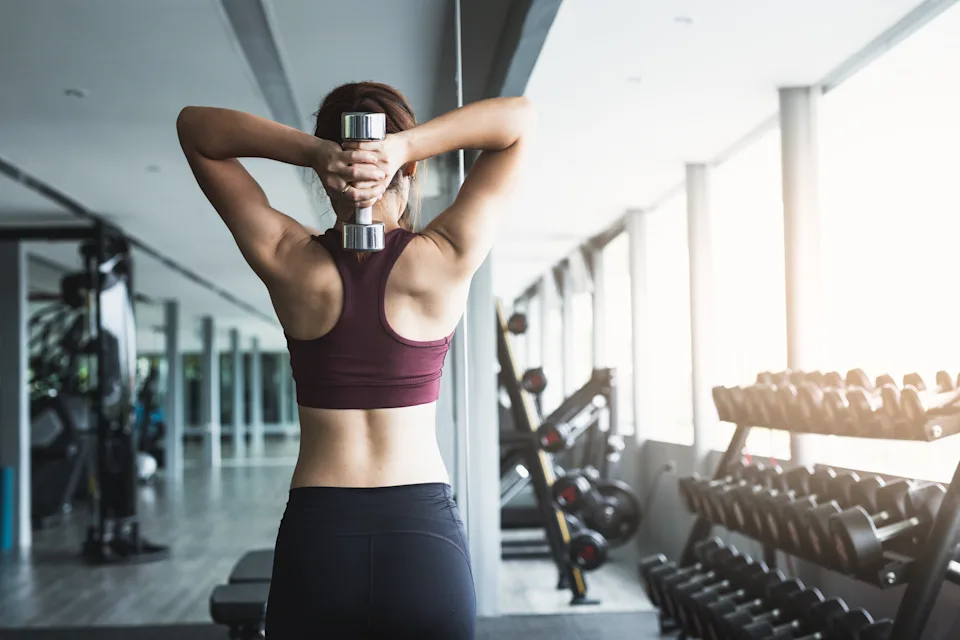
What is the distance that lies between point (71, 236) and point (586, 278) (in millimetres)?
3921

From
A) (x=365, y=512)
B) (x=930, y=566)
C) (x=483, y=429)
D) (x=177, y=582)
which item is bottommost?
(x=177, y=582)

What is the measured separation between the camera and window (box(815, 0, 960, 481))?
303 cm

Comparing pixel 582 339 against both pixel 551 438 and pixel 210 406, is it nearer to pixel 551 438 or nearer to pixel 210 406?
pixel 551 438

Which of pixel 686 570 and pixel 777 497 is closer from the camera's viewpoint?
pixel 777 497

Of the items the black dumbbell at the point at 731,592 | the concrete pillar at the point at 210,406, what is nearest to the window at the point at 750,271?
the black dumbbell at the point at 731,592

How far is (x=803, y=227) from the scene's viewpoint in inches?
140

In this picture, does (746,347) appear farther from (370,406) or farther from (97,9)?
(370,406)

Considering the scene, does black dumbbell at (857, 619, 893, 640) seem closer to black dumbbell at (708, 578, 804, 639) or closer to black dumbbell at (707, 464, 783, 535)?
black dumbbell at (708, 578, 804, 639)

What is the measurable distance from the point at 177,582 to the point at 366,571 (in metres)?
4.10

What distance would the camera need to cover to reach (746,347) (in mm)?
4883

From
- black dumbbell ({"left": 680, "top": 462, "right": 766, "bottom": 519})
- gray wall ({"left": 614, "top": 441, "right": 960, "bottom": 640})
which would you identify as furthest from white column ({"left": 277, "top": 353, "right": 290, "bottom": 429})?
black dumbbell ({"left": 680, "top": 462, "right": 766, "bottom": 519})

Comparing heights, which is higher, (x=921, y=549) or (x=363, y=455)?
(x=363, y=455)

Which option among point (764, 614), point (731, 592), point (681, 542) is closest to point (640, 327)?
point (681, 542)

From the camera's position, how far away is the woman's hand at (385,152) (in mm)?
849
